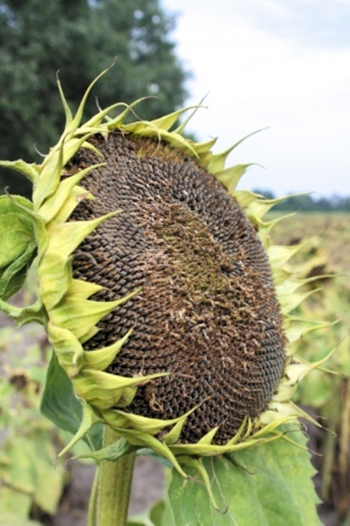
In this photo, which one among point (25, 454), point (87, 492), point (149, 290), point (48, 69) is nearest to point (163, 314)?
point (149, 290)

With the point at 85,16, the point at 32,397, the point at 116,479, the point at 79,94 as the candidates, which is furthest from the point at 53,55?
the point at 116,479

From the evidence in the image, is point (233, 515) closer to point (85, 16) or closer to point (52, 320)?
point (52, 320)

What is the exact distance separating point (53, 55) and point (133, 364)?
59.4 ft

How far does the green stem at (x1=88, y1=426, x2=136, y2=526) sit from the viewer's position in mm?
1204

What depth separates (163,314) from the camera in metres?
1.00

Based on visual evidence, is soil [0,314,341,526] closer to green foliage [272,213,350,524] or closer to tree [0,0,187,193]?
green foliage [272,213,350,524]

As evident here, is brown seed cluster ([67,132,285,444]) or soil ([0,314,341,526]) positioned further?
soil ([0,314,341,526])

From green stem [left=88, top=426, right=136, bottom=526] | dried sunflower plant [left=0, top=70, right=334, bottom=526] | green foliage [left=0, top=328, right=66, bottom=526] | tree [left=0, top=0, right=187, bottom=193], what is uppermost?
tree [left=0, top=0, right=187, bottom=193]

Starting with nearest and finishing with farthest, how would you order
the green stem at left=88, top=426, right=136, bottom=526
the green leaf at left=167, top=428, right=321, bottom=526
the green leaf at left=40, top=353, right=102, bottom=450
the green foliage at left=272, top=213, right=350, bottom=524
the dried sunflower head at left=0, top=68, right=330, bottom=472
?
the dried sunflower head at left=0, top=68, right=330, bottom=472 < the green leaf at left=167, top=428, right=321, bottom=526 < the green stem at left=88, top=426, right=136, bottom=526 < the green leaf at left=40, top=353, right=102, bottom=450 < the green foliage at left=272, top=213, right=350, bottom=524

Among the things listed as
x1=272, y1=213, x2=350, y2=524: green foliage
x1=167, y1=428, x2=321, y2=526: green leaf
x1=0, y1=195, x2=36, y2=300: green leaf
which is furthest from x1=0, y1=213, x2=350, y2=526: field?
x1=0, y1=195, x2=36, y2=300: green leaf

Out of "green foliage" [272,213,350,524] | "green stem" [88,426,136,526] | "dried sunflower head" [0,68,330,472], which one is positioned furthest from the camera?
"green foliage" [272,213,350,524]

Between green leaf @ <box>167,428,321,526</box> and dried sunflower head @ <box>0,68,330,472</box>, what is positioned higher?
dried sunflower head @ <box>0,68,330,472</box>

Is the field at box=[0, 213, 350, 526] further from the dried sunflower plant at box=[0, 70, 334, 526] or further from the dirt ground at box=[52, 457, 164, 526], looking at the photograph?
the dried sunflower plant at box=[0, 70, 334, 526]

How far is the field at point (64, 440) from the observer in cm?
317
